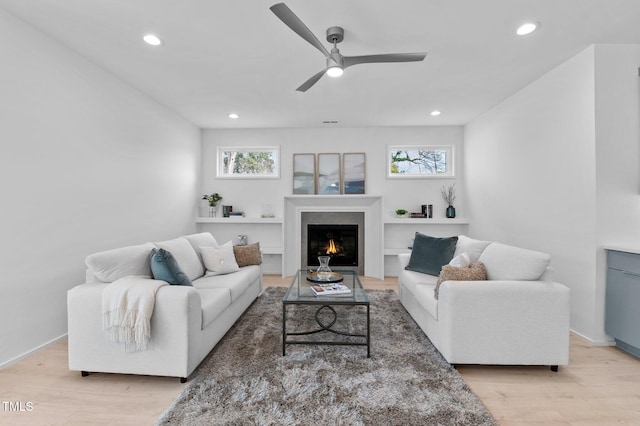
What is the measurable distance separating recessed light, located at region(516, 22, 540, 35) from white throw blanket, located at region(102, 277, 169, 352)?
3.41 metres

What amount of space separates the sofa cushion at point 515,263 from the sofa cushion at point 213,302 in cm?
226

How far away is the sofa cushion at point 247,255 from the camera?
383 centimetres

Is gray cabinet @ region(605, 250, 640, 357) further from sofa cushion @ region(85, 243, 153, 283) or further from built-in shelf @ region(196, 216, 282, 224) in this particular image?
built-in shelf @ region(196, 216, 282, 224)

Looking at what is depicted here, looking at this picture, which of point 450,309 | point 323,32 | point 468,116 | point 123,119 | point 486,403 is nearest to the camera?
point 486,403

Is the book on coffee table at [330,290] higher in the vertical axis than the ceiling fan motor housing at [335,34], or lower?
lower

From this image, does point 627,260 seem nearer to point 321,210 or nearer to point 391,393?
point 391,393

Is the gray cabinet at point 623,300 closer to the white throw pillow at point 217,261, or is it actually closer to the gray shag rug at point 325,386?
the gray shag rug at point 325,386

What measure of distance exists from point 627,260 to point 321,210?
389 cm

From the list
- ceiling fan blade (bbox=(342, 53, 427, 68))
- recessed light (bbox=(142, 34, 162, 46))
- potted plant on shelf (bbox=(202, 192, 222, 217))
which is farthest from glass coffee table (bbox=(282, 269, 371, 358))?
potted plant on shelf (bbox=(202, 192, 222, 217))

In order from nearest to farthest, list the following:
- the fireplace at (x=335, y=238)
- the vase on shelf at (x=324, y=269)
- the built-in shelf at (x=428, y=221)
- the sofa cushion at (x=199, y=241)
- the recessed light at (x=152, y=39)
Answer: the recessed light at (x=152, y=39)
the vase on shelf at (x=324, y=269)
the sofa cushion at (x=199, y=241)
the built-in shelf at (x=428, y=221)
the fireplace at (x=335, y=238)

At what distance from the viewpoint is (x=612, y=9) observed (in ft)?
7.43

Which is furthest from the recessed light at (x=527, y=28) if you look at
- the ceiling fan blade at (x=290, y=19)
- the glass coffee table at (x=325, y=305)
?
the glass coffee table at (x=325, y=305)

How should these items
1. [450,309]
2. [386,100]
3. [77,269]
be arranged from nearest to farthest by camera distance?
[450,309]
[77,269]
[386,100]

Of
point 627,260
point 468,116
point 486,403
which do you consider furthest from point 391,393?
point 468,116
